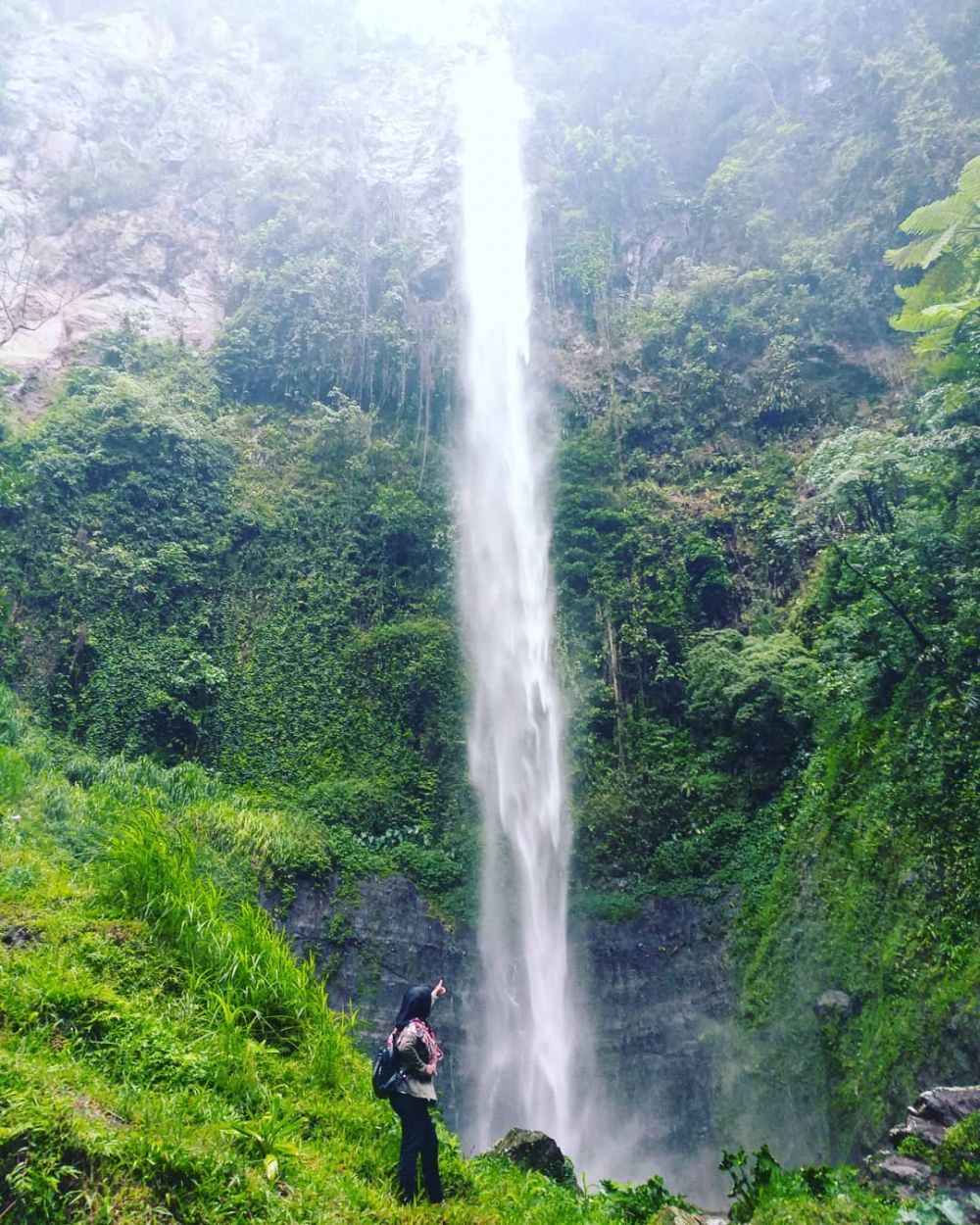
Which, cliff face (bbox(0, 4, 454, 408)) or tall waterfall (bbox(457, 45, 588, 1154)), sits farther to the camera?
cliff face (bbox(0, 4, 454, 408))

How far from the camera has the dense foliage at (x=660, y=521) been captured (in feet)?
29.2

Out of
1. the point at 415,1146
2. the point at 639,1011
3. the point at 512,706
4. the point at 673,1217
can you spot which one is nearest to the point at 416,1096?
the point at 415,1146

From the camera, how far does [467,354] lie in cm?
2022

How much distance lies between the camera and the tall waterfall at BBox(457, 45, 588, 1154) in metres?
9.76

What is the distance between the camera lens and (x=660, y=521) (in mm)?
15555

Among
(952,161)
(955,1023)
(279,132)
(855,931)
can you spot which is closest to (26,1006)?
(955,1023)

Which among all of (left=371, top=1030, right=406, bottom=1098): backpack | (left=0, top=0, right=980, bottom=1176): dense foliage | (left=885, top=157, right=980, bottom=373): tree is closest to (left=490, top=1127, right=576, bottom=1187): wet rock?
(left=371, top=1030, right=406, bottom=1098): backpack

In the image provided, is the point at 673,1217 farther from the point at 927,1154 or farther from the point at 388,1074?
the point at 388,1074

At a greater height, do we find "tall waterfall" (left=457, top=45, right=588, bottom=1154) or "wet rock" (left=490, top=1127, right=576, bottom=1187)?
"tall waterfall" (left=457, top=45, right=588, bottom=1154)

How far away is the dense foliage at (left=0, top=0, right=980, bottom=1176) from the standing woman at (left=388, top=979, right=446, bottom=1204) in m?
4.99

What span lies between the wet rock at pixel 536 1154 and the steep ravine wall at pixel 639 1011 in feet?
11.3

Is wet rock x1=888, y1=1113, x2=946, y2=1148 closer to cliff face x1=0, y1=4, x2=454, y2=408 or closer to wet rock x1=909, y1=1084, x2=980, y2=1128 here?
wet rock x1=909, y1=1084, x2=980, y2=1128

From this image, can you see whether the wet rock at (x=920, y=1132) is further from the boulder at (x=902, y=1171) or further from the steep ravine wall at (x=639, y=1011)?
the steep ravine wall at (x=639, y=1011)

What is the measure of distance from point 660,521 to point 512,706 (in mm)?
4990
